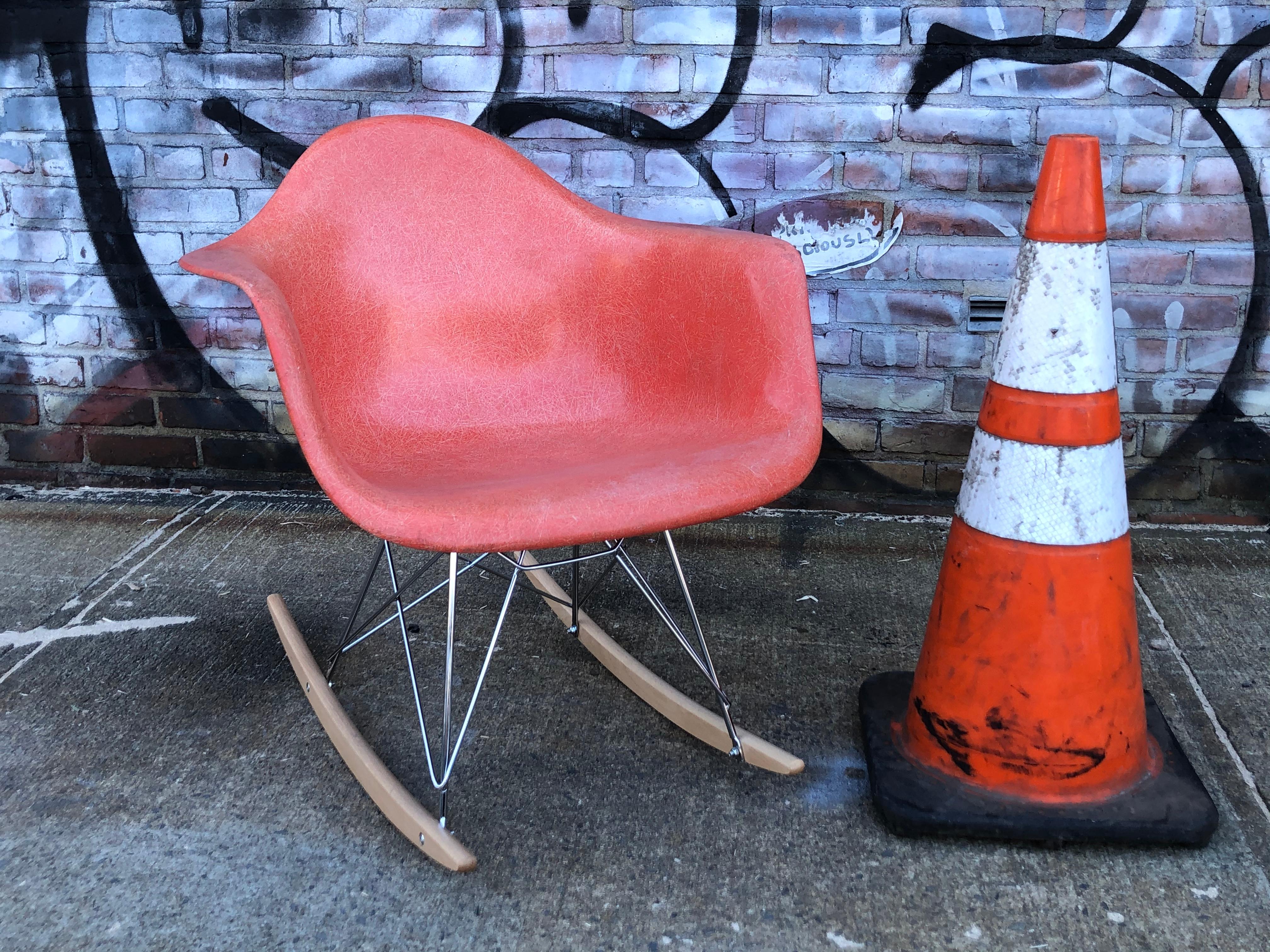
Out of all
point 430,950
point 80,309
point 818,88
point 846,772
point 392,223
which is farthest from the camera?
point 80,309

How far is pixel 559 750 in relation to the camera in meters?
1.60

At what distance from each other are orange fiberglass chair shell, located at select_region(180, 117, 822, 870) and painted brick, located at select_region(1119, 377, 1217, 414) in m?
1.12

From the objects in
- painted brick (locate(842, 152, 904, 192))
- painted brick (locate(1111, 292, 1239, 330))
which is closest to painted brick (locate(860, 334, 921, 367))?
painted brick (locate(842, 152, 904, 192))

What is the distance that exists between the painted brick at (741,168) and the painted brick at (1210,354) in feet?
2.93

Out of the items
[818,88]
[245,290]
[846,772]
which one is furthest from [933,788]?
[818,88]

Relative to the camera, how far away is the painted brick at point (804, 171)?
2.25 metres

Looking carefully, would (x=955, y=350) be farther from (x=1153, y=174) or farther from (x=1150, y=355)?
(x=1153, y=174)

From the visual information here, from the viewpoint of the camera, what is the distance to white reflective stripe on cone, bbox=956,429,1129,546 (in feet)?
4.51

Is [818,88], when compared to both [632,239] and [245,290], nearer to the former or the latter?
[632,239]

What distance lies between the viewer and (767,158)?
2.26 meters

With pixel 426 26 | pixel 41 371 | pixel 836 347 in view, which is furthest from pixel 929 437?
pixel 41 371

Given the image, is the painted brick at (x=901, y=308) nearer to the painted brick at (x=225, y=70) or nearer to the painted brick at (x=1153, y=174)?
the painted brick at (x=1153, y=174)

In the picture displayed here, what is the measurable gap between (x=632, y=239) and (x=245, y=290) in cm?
60

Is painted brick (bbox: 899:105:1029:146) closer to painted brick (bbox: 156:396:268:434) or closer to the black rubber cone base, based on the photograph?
the black rubber cone base
